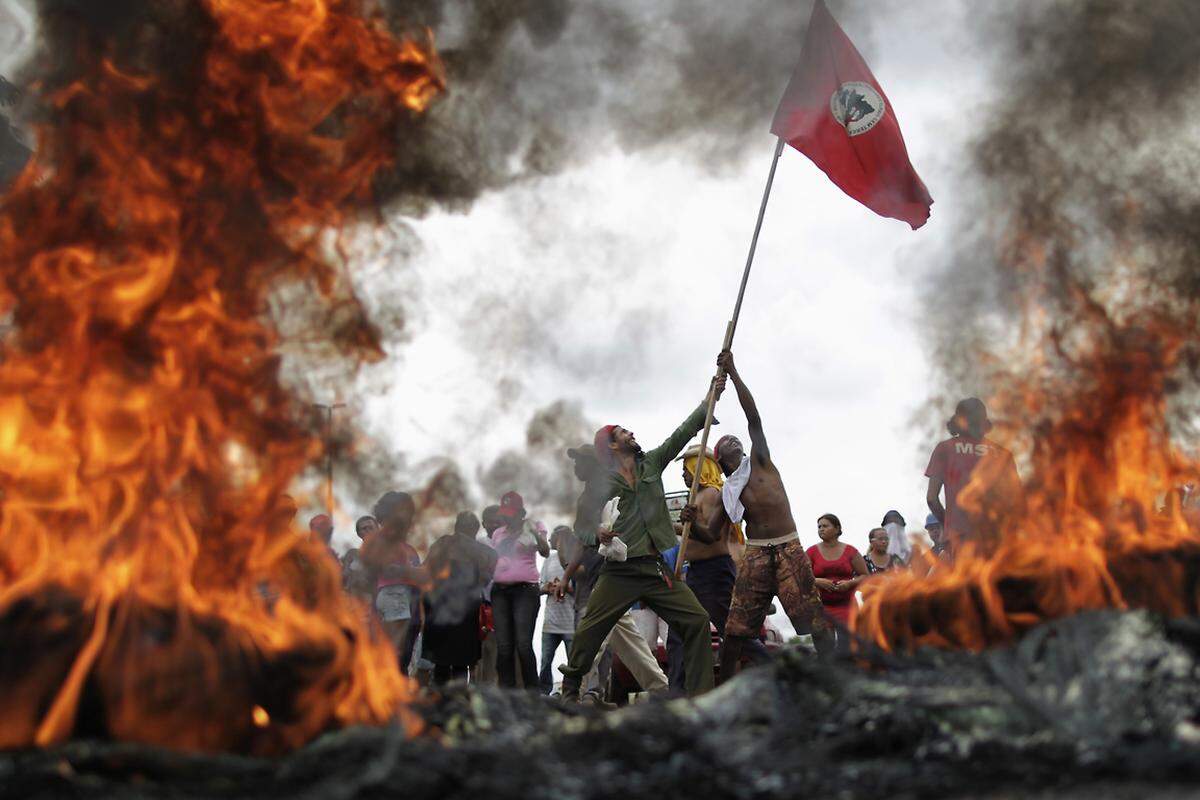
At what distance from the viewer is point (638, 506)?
26.9 ft

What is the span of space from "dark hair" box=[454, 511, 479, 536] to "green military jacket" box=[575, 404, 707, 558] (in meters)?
1.32

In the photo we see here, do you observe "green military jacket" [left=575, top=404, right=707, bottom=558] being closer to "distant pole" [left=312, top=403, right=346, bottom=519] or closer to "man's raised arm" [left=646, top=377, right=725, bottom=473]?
"man's raised arm" [left=646, top=377, right=725, bottom=473]

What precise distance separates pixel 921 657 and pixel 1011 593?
2.09 feet

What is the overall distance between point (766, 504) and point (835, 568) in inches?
60.5

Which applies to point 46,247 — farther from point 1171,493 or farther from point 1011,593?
point 1171,493

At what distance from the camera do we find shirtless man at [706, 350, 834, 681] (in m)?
8.34

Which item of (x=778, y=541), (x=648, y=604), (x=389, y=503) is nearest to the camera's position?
(x=648, y=604)

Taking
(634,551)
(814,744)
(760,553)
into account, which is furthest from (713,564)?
(814,744)

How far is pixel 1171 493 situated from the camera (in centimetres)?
533

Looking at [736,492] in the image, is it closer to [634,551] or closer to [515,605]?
[634,551]

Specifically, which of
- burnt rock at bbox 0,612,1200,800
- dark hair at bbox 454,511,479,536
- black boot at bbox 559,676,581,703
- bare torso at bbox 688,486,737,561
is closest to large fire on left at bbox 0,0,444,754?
burnt rock at bbox 0,612,1200,800

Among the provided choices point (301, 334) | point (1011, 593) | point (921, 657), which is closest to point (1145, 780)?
point (921, 657)

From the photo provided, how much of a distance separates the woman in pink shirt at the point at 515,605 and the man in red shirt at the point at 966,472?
3591 millimetres

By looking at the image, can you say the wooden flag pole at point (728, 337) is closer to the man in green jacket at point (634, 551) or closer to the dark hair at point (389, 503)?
the man in green jacket at point (634, 551)
